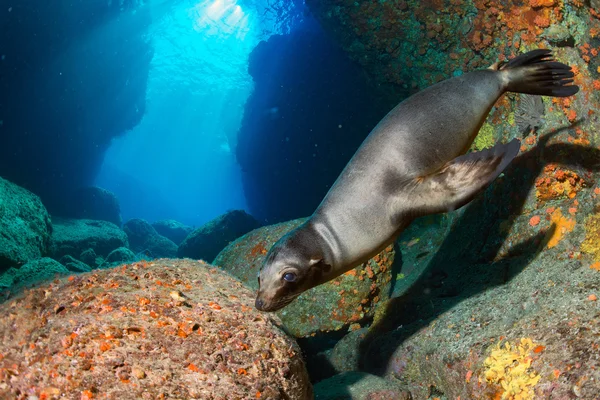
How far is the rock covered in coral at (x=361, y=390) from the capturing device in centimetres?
323

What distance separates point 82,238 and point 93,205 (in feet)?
25.0

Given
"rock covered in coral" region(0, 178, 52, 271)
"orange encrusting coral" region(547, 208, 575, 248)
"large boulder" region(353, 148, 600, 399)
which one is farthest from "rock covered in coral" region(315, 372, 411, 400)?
"rock covered in coral" region(0, 178, 52, 271)

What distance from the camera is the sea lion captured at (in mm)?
2271

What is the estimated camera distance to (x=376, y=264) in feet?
17.8

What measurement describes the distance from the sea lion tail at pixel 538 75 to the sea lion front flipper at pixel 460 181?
106cm

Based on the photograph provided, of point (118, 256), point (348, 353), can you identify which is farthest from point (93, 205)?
point (348, 353)

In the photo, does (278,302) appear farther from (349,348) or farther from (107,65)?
(107,65)

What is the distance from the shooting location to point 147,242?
68.8ft

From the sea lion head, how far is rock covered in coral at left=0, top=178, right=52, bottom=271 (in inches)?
384

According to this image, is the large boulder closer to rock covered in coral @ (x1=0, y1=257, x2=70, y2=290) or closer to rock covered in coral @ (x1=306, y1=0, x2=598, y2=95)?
rock covered in coral @ (x1=306, y1=0, x2=598, y2=95)

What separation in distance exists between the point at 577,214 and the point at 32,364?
173 inches

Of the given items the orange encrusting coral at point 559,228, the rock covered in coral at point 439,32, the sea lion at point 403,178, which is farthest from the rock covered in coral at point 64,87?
the orange encrusting coral at point 559,228

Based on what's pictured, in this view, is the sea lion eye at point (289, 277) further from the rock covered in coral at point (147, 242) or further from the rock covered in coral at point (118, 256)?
the rock covered in coral at point (147, 242)

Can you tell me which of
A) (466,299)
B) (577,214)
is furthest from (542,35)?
(466,299)
